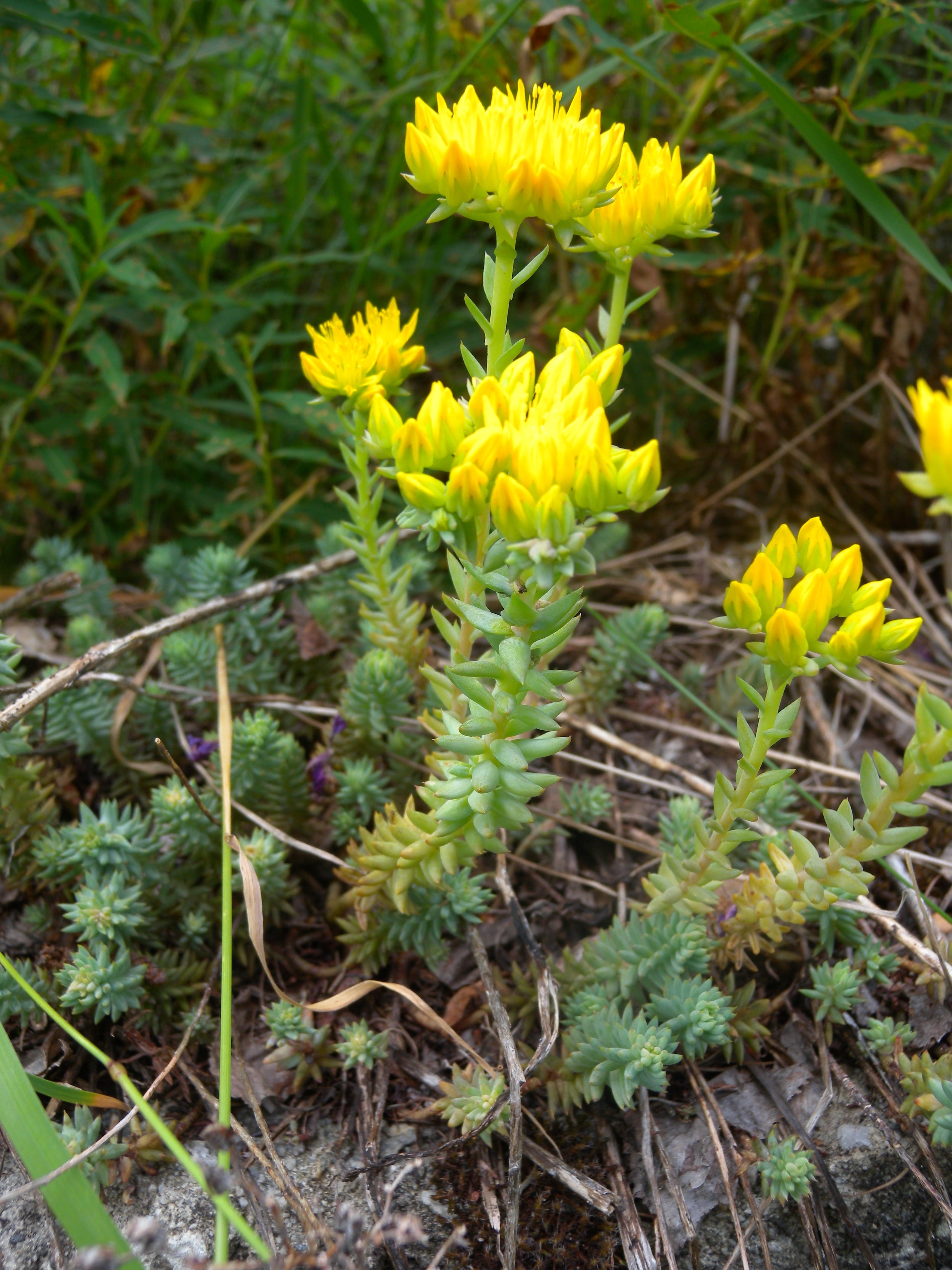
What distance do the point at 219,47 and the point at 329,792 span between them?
2282 mm

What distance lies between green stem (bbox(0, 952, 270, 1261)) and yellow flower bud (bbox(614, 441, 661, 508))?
0.98 meters

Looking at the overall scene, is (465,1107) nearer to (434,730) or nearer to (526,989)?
(526,989)

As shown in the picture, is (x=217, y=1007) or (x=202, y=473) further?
(x=202, y=473)

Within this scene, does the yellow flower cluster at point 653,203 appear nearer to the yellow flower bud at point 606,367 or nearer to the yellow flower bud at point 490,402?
the yellow flower bud at point 606,367

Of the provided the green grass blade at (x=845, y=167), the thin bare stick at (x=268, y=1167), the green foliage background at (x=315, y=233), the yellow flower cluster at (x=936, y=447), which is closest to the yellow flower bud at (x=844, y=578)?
the yellow flower cluster at (x=936, y=447)

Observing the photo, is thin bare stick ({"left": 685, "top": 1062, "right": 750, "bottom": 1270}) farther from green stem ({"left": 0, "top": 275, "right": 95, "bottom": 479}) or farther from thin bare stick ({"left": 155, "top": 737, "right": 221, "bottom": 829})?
green stem ({"left": 0, "top": 275, "right": 95, "bottom": 479})

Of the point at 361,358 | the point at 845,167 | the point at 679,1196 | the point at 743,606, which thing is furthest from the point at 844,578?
the point at 845,167

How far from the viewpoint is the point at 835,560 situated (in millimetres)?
1242

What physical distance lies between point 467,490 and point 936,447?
56 centimetres

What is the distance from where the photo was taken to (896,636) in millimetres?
1180

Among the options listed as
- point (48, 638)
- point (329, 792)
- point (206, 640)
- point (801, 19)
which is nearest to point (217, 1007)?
point (329, 792)

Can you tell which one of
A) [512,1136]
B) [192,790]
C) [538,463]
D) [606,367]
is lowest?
[512,1136]

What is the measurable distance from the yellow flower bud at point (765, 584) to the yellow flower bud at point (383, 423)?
584 millimetres

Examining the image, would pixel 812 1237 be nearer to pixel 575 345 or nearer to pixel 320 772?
pixel 320 772
